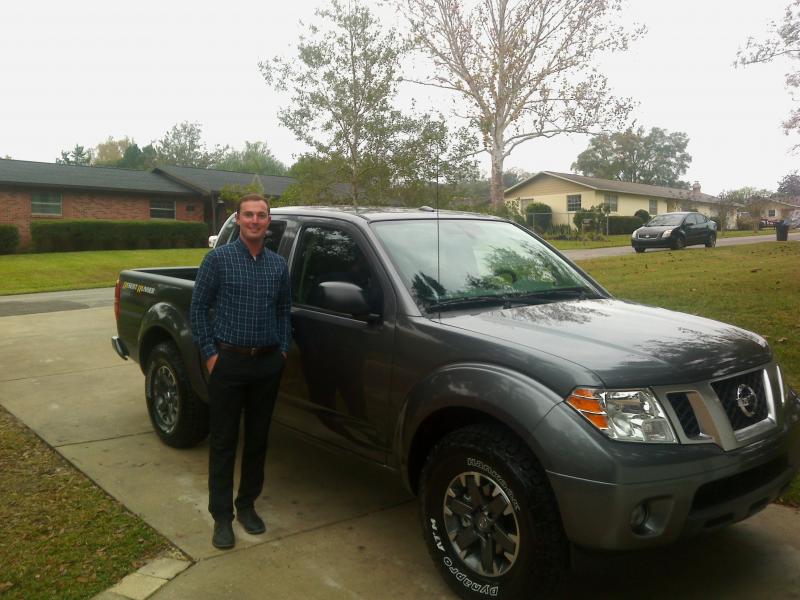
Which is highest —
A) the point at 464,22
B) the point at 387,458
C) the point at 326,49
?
the point at 464,22

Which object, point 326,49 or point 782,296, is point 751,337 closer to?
point 782,296

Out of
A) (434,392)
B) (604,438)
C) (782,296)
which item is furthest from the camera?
(782,296)

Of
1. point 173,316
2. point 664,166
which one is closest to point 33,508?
point 173,316

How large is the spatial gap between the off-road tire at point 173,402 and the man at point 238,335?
137cm

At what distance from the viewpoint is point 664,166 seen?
9750cm

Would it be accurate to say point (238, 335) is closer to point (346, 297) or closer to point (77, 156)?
point (346, 297)

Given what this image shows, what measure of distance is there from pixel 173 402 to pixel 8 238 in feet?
89.5

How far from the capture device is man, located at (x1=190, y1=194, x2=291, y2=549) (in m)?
3.79

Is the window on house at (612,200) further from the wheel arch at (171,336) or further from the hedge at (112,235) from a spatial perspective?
the wheel arch at (171,336)

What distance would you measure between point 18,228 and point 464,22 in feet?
65.8

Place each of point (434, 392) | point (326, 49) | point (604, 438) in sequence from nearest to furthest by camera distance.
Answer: point (604, 438)
point (434, 392)
point (326, 49)

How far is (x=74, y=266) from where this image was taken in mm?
24578

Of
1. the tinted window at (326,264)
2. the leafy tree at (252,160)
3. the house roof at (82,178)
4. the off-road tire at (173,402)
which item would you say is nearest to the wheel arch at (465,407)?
the tinted window at (326,264)

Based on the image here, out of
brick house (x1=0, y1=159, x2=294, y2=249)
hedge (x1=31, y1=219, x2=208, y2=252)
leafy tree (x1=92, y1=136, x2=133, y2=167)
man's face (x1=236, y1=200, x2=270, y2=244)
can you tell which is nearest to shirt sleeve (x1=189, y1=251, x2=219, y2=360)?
man's face (x1=236, y1=200, x2=270, y2=244)
